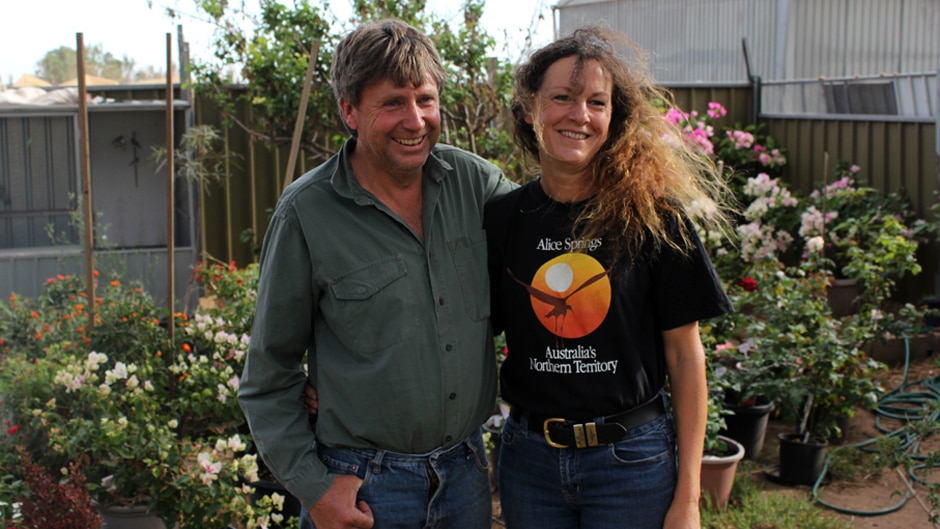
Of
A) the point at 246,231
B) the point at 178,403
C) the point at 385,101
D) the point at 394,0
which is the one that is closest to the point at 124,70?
the point at 246,231

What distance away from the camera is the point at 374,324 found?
2.00 meters

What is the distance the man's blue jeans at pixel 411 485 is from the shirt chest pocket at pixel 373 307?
0.84ft

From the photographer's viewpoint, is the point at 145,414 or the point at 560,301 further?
the point at 145,414

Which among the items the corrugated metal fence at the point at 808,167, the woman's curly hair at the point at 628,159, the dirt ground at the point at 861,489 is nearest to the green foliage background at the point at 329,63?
the corrugated metal fence at the point at 808,167

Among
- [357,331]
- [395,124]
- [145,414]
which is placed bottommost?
[145,414]

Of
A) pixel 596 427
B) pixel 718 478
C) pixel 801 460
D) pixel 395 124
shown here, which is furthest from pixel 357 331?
pixel 801 460

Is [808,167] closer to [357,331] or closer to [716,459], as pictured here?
[716,459]

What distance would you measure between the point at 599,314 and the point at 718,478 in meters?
2.42

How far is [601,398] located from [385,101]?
813mm

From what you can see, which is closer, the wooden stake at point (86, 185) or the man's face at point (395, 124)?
the man's face at point (395, 124)

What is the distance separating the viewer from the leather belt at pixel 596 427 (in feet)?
6.52

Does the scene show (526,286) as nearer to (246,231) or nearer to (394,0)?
(394,0)

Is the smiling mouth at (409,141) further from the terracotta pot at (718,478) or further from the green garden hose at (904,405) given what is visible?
the green garden hose at (904,405)

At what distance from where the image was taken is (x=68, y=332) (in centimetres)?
475
